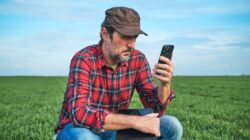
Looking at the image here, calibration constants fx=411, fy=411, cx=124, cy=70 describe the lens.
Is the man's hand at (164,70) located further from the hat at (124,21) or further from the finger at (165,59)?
the hat at (124,21)

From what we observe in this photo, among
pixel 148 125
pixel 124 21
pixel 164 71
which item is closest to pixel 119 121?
pixel 148 125

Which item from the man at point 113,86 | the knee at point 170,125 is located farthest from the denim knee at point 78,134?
the knee at point 170,125

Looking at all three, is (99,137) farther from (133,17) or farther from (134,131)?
(133,17)

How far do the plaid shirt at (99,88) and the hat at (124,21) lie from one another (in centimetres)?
34

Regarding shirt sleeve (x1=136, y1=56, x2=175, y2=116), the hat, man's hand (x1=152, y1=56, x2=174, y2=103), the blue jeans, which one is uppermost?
the hat

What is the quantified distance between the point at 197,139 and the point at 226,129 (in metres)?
1.38

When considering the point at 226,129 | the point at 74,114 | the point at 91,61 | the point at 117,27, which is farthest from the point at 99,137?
the point at 226,129

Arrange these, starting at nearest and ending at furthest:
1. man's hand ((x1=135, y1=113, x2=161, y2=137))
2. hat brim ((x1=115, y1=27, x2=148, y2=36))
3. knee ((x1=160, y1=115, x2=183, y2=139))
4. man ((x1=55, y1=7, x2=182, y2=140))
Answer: man's hand ((x1=135, y1=113, x2=161, y2=137)) → man ((x1=55, y1=7, x2=182, y2=140)) → hat brim ((x1=115, y1=27, x2=148, y2=36)) → knee ((x1=160, y1=115, x2=183, y2=139))

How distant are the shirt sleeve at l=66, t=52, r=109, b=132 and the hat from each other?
445 mm

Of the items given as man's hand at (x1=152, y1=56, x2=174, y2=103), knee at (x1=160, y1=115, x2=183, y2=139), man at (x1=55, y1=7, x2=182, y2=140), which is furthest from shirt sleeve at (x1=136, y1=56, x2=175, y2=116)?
man's hand at (x1=152, y1=56, x2=174, y2=103)

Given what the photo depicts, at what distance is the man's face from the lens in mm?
3891

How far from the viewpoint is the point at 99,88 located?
4.09 m

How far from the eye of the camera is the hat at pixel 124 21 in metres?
3.80

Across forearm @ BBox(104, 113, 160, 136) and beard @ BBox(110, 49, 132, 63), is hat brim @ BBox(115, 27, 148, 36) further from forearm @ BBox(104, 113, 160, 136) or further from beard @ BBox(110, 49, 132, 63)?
forearm @ BBox(104, 113, 160, 136)
